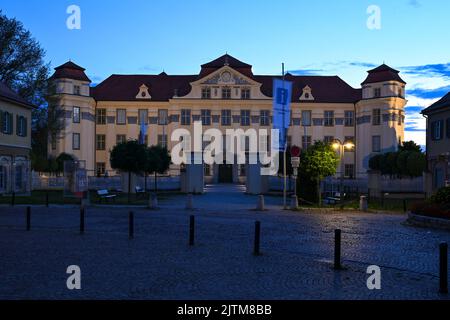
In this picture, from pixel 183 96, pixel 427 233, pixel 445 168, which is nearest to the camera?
pixel 427 233

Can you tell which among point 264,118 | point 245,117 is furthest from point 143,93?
point 264,118

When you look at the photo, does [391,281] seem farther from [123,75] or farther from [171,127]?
[123,75]

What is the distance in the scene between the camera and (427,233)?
56.8ft

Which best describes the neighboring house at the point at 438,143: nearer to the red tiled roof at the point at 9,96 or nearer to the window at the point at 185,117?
the red tiled roof at the point at 9,96

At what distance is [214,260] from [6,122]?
1216 inches

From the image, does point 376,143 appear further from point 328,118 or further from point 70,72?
point 70,72

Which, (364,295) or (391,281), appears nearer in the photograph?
(364,295)

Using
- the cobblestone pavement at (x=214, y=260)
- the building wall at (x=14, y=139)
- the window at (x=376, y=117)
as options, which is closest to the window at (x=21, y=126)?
the building wall at (x=14, y=139)

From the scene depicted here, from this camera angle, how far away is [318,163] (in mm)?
30312

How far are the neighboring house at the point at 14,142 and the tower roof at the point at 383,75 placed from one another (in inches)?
1644

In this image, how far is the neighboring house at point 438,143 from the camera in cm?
3647

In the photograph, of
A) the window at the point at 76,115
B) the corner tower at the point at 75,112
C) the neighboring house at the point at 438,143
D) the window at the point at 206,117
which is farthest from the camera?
the window at the point at 206,117
